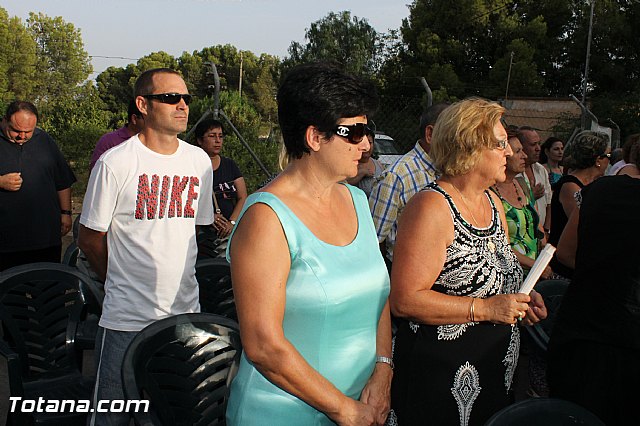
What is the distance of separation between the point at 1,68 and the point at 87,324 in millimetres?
40836

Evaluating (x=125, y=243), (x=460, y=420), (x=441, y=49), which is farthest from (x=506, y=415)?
(x=441, y=49)

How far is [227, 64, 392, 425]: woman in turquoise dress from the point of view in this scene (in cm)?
179

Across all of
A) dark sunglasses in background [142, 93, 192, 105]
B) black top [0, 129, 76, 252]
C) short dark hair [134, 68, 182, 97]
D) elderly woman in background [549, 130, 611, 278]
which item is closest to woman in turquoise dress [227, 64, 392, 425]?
dark sunglasses in background [142, 93, 192, 105]

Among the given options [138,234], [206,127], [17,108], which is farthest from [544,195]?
[17,108]

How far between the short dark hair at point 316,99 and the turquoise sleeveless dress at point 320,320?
227 mm

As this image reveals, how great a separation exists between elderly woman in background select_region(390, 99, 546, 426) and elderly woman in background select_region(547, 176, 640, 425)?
0.31 metres

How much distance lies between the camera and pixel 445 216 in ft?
8.09

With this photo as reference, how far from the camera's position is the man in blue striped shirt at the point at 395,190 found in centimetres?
383

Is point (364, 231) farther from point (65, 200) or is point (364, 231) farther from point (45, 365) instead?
point (65, 200)

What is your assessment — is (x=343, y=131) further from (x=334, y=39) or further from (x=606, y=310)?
(x=334, y=39)

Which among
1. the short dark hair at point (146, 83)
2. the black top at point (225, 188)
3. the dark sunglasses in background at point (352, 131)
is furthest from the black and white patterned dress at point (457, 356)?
the black top at point (225, 188)

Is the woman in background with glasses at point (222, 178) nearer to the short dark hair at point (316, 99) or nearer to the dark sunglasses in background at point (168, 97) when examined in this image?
the dark sunglasses in background at point (168, 97)

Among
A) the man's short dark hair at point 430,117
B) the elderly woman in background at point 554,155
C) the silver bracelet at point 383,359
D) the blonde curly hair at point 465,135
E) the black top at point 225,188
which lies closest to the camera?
the silver bracelet at point 383,359

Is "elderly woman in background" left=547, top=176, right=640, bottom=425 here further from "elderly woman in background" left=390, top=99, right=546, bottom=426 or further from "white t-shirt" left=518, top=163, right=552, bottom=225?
"white t-shirt" left=518, top=163, right=552, bottom=225
